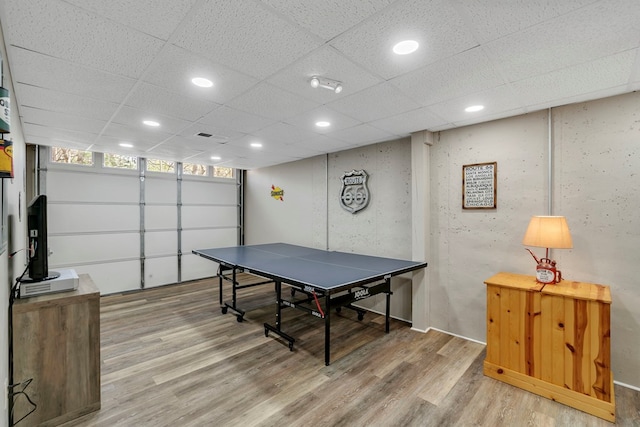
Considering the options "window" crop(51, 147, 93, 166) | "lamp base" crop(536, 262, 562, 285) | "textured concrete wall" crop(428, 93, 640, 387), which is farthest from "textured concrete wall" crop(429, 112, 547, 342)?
"window" crop(51, 147, 93, 166)

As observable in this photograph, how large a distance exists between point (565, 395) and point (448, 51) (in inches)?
111

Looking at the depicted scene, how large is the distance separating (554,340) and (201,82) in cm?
360

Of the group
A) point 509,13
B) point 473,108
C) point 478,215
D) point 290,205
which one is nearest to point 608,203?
point 478,215

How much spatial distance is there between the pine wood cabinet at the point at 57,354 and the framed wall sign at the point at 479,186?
12.7 feet

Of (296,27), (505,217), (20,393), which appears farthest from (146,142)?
(505,217)

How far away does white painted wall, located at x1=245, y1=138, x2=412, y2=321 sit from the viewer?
13.8 feet

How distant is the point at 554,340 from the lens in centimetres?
244

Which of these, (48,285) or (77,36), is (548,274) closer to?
(77,36)

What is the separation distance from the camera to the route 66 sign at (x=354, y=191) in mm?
4630

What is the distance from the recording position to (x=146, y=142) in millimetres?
4309

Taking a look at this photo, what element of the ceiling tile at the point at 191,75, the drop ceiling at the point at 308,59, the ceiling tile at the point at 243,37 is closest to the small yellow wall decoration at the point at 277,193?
the drop ceiling at the point at 308,59

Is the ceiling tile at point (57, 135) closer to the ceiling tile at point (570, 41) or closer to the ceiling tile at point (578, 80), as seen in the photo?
the ceiling tile at point (570, 41)

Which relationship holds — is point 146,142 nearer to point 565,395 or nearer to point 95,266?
point 95,266

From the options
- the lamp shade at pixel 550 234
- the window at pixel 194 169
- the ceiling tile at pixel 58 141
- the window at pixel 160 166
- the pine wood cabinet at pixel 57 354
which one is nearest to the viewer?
the pine wood cabinet at pixel 57 354
